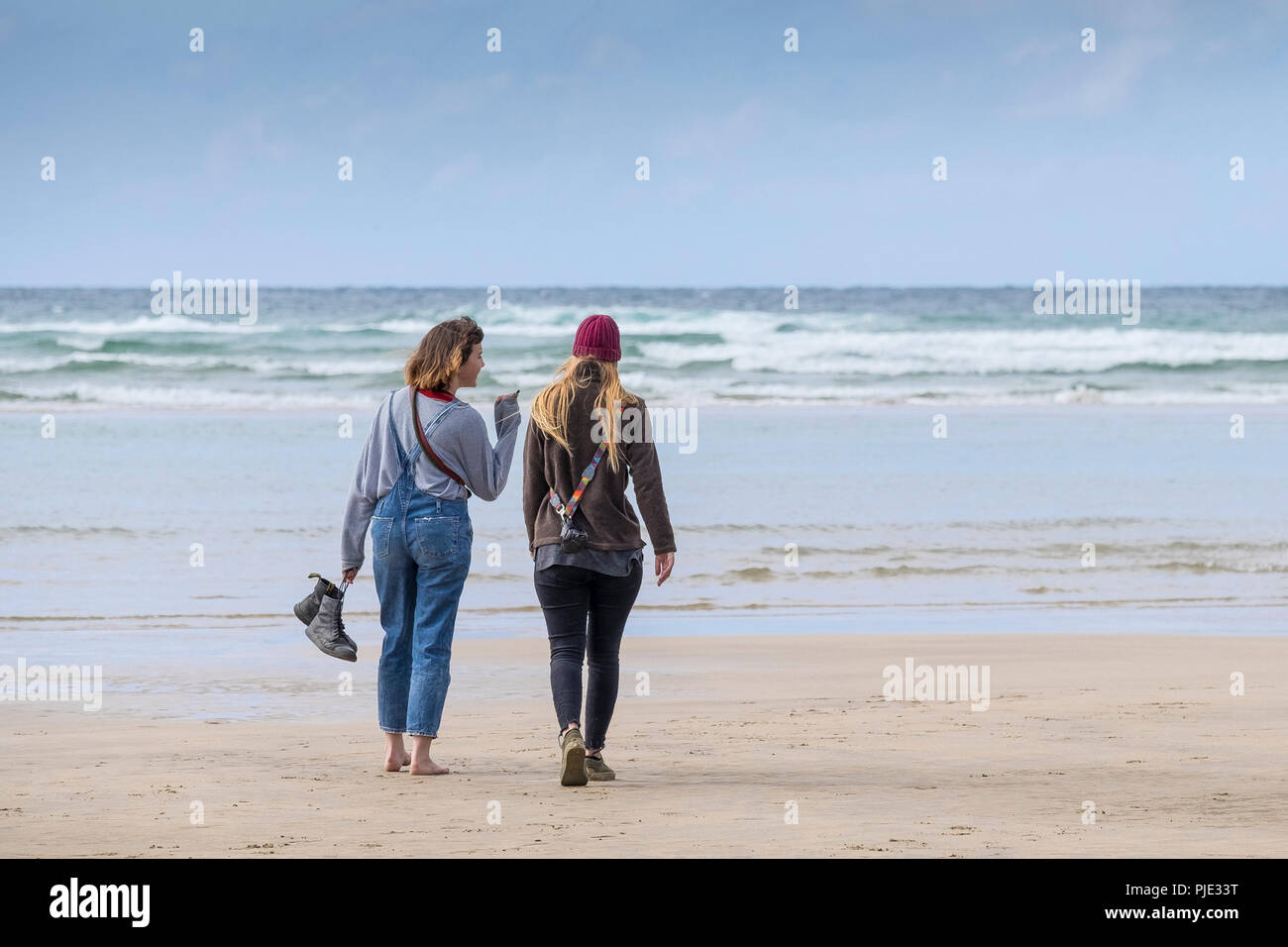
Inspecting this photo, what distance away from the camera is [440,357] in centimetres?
544

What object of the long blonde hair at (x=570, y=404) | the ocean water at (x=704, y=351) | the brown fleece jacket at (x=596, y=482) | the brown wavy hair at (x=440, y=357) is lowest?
the brown fleece jacket at (x=596, y=482)

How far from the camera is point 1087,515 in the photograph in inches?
532

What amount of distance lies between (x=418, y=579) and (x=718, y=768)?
136 centimetres

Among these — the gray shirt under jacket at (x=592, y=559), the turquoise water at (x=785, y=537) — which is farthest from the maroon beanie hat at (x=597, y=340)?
the turquoise water at (x=785, y=537)

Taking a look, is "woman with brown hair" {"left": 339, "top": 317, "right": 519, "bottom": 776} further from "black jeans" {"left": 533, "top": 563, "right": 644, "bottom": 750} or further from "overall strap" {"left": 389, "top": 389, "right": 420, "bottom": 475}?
"black jeans" {"left": 533, "top": 563, "right": 644, "bottom": 750}

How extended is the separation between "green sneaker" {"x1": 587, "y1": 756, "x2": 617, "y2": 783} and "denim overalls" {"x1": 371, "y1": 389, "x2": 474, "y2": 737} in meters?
0.58

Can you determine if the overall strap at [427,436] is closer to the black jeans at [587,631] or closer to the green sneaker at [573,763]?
the black jeans at [587,631]

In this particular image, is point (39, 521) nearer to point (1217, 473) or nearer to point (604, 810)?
point (604, 810)

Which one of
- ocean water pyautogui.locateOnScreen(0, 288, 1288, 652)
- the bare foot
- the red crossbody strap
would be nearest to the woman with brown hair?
the red crossbody strap

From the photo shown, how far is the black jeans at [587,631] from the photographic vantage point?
5.41 meters

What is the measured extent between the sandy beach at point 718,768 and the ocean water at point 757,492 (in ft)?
4.70

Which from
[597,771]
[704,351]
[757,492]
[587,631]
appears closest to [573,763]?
[597,771]

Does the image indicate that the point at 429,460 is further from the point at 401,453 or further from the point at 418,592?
the point at 418,592
